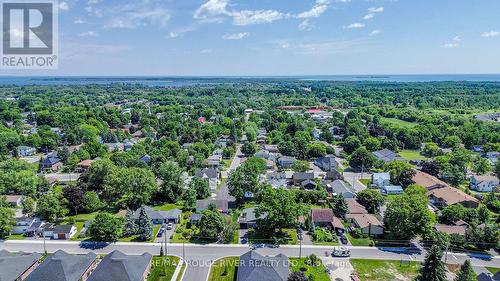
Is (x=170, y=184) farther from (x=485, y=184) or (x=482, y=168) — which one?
(x=482, y=168)

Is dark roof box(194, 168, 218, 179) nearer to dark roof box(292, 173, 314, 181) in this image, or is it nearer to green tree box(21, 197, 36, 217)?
dark roof box(292, 173, 314, 181)

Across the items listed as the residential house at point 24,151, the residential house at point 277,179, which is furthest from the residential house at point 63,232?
the residential house at point 24,151

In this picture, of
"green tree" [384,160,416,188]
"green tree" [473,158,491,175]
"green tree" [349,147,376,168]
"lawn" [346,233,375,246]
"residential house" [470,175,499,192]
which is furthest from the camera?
"green tree" [349,147,376,168]

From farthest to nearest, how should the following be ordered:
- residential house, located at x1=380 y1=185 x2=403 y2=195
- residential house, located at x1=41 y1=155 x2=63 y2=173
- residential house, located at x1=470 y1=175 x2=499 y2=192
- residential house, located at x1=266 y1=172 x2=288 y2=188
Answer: residential house, located at x1=41 y1=155 x2=63 y2=173 < residential house, located at x1=266 y1=172 x2=288 y2=188 < residential house, located at x1=470 y1=175 x2=499 y2=192 < residential house, located at x1=380 y1=185 x2=403 y2=195

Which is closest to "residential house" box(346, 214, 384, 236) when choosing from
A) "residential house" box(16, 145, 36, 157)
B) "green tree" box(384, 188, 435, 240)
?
"green tree" box(384, 188, 435, 240)

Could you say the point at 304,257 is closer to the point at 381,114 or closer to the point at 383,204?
the point at 383,204

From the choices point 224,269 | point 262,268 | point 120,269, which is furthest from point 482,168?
point 120,269

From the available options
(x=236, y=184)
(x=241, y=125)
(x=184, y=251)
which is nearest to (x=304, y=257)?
(x=184, y=251)
